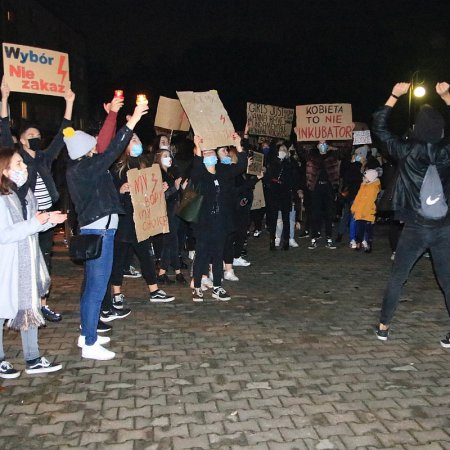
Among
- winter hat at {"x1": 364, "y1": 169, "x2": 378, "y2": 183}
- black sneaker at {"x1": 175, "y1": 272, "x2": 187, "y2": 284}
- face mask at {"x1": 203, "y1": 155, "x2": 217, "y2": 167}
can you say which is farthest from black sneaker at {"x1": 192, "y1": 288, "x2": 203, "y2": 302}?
winter hat at {"x1": 364, "y1": 169, "x2": 378, "y2": 183}

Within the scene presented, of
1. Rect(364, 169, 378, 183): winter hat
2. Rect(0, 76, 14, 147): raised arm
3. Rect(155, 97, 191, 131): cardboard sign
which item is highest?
Rect(155, 97, 191, 131): cardboard sign

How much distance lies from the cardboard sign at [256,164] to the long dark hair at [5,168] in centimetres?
666

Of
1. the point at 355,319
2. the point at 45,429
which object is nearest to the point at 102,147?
the point at 45,429

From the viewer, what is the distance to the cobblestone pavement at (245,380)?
398 cm

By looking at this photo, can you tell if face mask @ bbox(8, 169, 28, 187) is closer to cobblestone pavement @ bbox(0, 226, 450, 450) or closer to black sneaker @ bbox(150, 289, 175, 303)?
cobblestone pavement @ bbox(0, 226, 450, 450)

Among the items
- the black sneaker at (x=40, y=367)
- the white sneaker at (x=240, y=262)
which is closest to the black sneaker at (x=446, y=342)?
the black sneaker at (x=40, y=367)

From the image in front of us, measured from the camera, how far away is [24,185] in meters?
5.28

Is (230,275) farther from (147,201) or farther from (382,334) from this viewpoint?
(382,334)

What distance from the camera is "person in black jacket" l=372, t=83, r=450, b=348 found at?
18.3 ft

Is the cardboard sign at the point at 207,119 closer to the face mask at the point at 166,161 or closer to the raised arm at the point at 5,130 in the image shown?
the face mask at the point at 166,161

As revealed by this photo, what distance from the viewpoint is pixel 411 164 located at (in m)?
5.67

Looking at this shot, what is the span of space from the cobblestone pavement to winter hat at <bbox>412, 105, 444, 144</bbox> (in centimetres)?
212

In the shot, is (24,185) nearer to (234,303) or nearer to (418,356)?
(234,303)

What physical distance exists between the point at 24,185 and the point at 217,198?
9.52 feet
